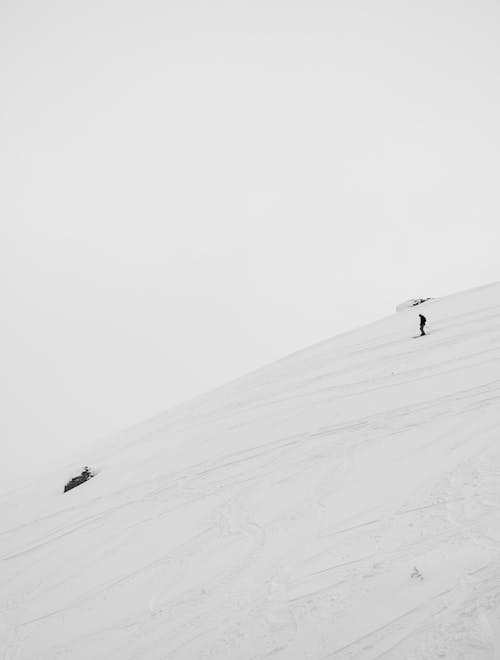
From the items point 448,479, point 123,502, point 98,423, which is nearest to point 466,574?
point 448,479

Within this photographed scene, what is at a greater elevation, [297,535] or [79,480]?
[297,535]

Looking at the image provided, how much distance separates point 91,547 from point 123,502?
1938mm

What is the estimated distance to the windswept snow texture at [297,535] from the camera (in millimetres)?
5172

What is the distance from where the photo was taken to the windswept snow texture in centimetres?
517

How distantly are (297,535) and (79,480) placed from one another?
37.5 feet

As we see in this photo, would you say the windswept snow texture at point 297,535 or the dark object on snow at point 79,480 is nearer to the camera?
the windswept snow texture at point 297,535

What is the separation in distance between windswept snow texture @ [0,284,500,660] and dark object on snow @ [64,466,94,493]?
769mm

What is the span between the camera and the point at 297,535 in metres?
7.59

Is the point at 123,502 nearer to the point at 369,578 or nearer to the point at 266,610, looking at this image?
the point at 266,610

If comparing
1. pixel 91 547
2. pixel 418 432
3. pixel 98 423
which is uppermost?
pixel 418 432

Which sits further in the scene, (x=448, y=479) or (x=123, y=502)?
(x=123, y=502)

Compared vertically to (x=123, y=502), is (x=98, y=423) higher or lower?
lower

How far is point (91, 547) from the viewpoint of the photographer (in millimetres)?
10094

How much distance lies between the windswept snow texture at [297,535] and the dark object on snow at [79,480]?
30.3 inches
